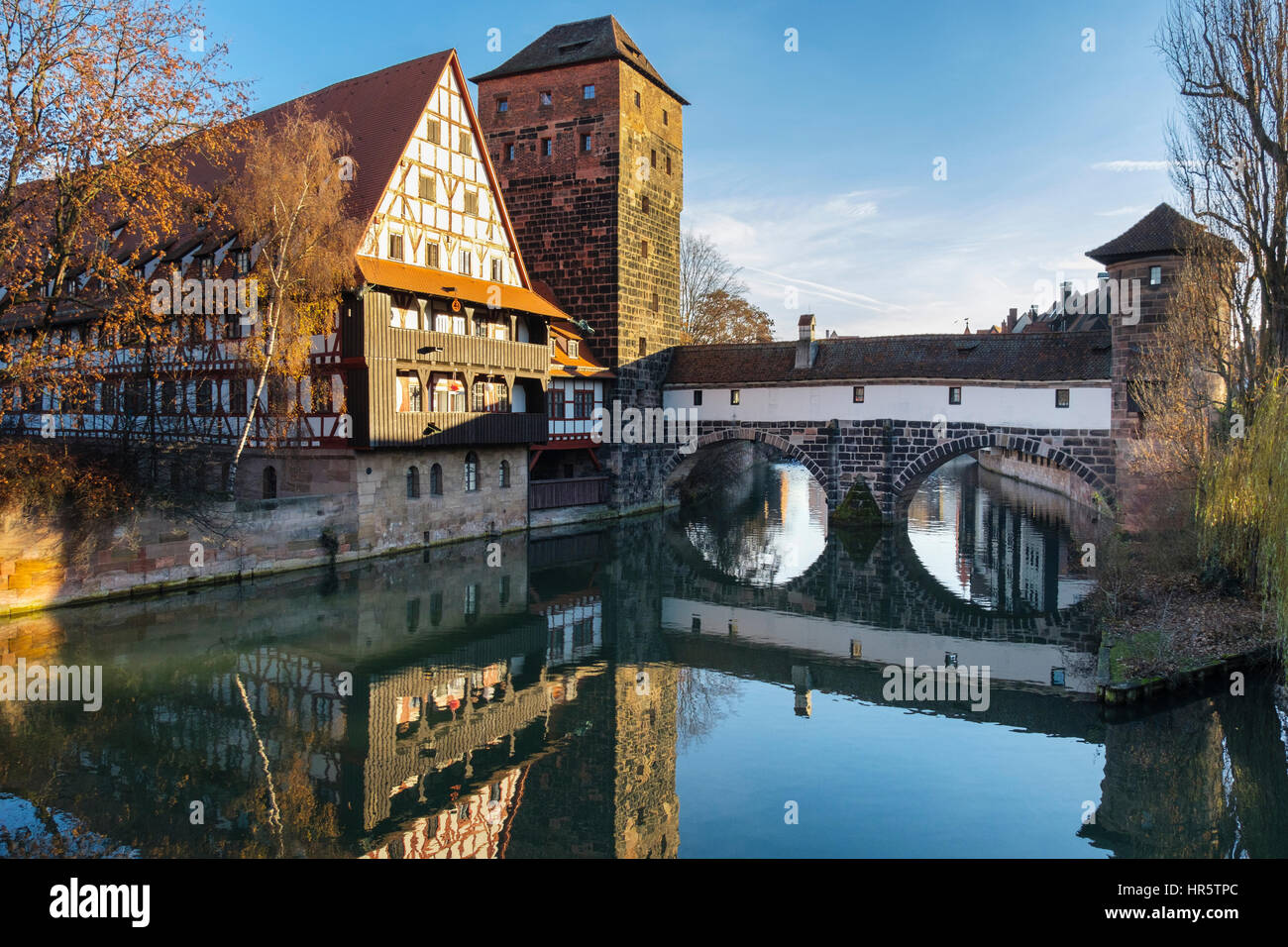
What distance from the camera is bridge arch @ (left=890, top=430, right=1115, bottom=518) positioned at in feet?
74.9

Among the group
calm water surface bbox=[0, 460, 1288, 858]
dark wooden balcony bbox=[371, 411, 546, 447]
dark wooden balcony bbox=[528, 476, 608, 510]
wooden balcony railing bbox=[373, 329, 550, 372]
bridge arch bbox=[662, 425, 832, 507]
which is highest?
wooden balcony railing bbox=[373, 329, 550, 372]

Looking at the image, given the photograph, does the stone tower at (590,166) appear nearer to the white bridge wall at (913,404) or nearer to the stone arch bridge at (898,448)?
the white bridge wall at (913,404)

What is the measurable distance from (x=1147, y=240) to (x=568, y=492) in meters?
15.6

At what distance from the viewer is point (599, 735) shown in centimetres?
995

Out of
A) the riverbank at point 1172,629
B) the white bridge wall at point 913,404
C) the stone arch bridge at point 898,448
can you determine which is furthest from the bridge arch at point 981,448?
the riverbank at point 1172,629

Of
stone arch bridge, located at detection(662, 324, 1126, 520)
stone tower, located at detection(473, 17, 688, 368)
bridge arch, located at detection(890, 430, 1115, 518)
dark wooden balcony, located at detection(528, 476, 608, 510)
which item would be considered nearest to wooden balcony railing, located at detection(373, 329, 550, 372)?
dark wooden balcony, located at detection(528, 476, 608, 510)

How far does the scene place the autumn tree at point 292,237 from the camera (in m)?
17.0

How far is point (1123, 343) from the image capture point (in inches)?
858

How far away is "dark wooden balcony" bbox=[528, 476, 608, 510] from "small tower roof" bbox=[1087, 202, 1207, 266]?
14193 mm

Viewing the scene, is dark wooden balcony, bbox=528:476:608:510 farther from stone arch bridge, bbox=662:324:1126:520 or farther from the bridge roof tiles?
the bridge roof tiles

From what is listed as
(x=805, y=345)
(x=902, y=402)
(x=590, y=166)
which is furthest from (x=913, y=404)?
(x=590, y=166)

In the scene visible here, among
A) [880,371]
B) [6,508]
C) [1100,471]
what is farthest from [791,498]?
[6,508]
